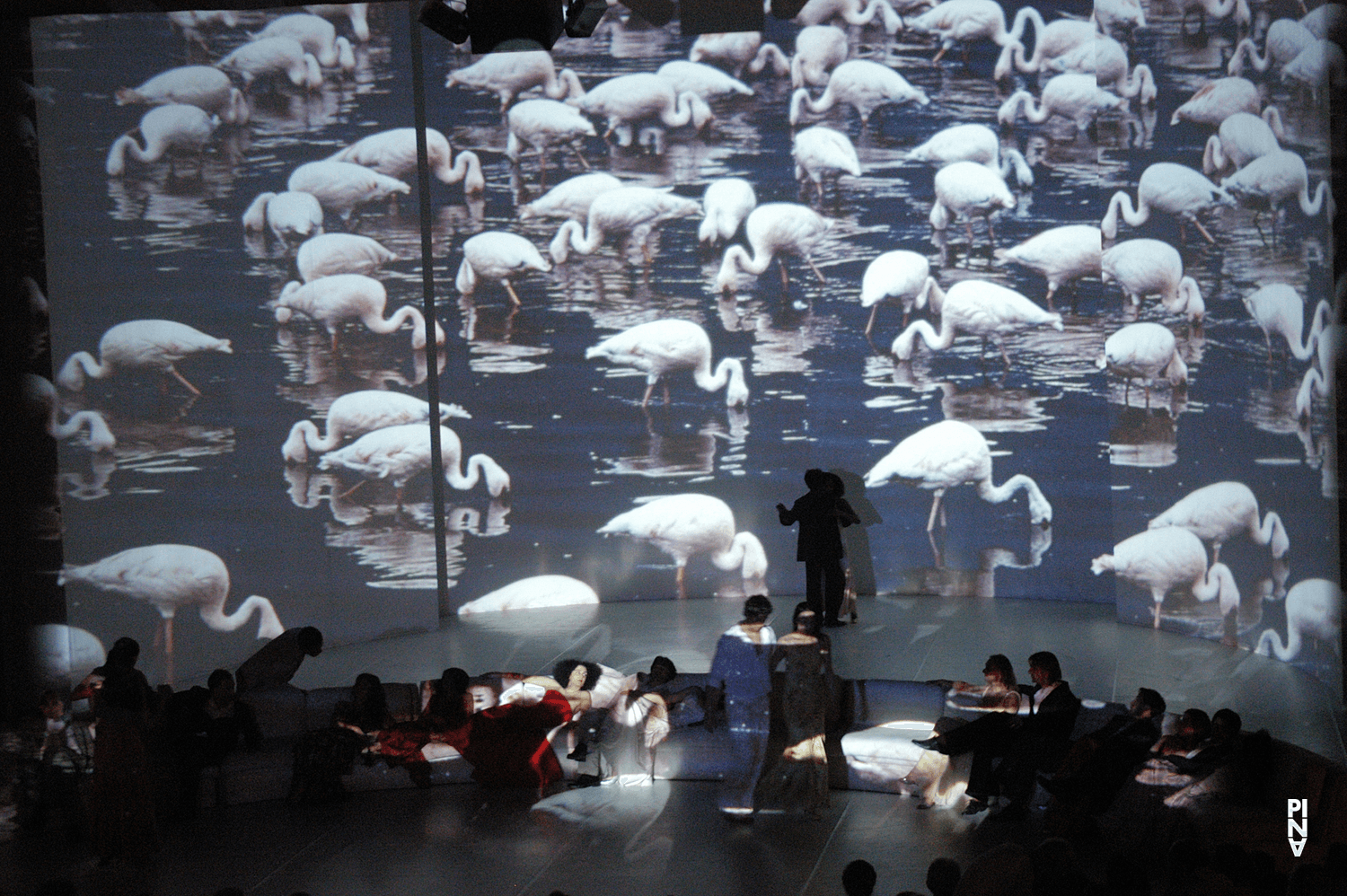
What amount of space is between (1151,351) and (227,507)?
6.21m

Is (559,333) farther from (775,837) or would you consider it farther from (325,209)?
(775,837)

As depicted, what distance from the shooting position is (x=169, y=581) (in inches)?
361

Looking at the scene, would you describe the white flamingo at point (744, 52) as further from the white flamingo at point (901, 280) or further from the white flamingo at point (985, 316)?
the white flamingo at point (985, 316)

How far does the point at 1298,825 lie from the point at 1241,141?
4214 mm

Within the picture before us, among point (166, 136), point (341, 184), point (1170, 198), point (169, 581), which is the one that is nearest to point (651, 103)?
point (341, 184)

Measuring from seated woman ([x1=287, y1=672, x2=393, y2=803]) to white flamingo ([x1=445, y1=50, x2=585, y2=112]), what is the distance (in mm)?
4795

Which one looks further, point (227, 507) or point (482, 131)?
point (482, 131)

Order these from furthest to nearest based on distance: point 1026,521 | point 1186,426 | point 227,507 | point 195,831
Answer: point 1026,521 → point 227,507 → point 1186,426 → point 195,831

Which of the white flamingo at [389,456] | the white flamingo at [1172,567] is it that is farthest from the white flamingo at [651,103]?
the white flamingo at [1172,567]

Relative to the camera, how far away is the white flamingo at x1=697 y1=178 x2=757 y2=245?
33.2 feet

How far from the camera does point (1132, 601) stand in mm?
8992

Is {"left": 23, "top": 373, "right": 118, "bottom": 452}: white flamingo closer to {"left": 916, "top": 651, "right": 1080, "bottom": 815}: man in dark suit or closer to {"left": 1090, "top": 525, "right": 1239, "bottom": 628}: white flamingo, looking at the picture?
{"left": 916, "top": 651, "right": 1080, "bottom": 815}: man in dark suit

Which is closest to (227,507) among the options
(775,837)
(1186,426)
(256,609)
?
(256,609)

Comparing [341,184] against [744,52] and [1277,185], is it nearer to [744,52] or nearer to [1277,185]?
[744,52]
